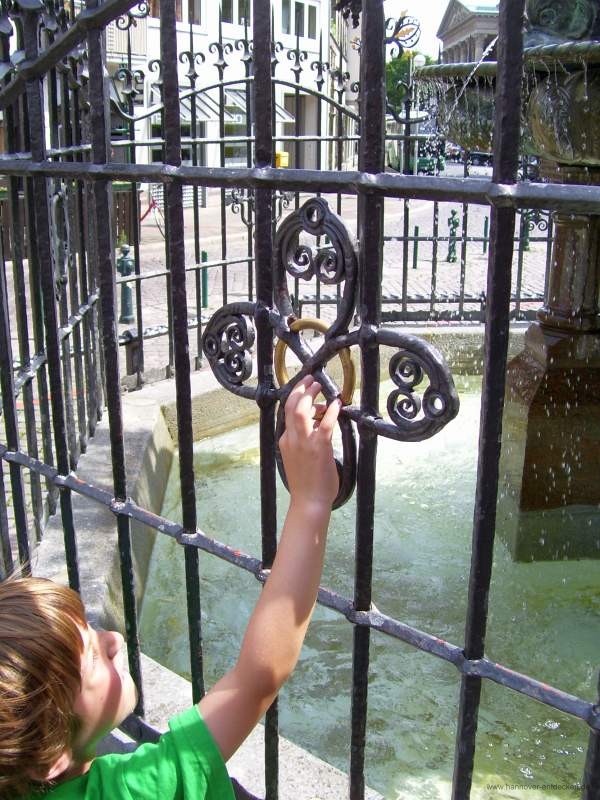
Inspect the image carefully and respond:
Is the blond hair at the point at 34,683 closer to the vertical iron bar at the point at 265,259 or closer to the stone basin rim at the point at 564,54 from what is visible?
the vertical iron bar at the point at 265,259

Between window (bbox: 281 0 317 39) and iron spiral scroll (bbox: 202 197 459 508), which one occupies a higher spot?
window (bbox: 281 0 317 39)

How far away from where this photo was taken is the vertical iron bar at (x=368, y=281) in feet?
3.75

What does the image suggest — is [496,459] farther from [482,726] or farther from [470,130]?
[470,130]

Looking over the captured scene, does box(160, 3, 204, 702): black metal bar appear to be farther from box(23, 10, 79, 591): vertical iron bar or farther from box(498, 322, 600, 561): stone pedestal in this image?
box(498, 322, 600, 561): stone pedestal

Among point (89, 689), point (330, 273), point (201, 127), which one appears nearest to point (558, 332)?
point (330, 273)

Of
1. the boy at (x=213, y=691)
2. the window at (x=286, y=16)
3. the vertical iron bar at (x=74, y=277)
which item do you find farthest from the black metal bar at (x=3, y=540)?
the window at (x=286, y=16)

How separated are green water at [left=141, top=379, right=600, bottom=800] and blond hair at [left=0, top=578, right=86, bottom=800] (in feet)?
4.32

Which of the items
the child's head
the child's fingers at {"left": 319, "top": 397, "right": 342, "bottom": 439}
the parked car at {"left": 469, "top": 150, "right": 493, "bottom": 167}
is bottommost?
the child's head

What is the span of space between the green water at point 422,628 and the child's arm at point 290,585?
1.16 metres

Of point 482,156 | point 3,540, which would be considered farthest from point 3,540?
point 482,156

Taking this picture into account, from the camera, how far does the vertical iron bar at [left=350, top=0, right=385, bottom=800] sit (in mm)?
1144

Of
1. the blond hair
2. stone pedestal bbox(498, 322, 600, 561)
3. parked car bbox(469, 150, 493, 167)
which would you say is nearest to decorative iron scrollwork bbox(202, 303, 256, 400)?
the blond hair

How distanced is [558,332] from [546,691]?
107 inches

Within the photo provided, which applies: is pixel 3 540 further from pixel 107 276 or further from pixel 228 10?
pixel 228 10
